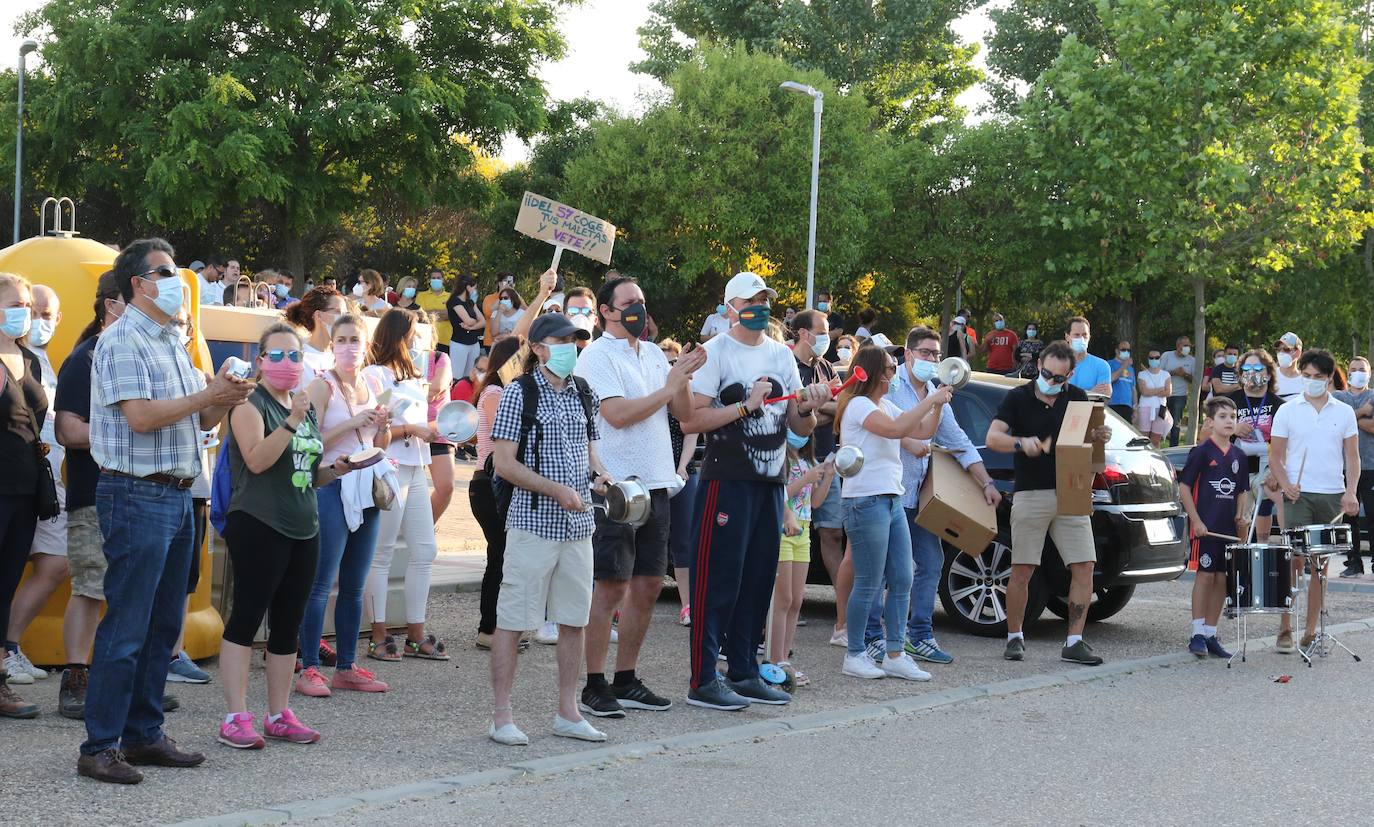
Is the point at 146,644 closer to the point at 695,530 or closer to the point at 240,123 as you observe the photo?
the point at 695,530

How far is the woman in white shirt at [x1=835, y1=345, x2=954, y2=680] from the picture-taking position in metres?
8.57

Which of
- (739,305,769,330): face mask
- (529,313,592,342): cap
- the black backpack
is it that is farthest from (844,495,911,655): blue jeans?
(529,313,592,342): cap

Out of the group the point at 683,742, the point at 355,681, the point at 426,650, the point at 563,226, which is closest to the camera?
the point at 683,742

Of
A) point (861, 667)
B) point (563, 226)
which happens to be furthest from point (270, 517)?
point (563, 226)

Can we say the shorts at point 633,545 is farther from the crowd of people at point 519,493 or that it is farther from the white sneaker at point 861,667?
the white sneaker at point 861,667

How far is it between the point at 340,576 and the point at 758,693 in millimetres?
2142

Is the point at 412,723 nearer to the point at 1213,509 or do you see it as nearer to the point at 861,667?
the point at 861,667

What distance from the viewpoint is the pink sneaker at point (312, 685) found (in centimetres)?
766

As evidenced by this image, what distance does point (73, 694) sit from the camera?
275 inches

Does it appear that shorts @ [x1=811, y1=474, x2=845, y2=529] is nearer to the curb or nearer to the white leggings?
the curb

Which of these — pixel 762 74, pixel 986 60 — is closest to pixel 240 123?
pixel 762 74

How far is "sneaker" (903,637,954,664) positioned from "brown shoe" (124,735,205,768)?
14.9 feet

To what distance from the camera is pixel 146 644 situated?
612 cm

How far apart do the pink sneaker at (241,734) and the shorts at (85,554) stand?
0.95 meters
